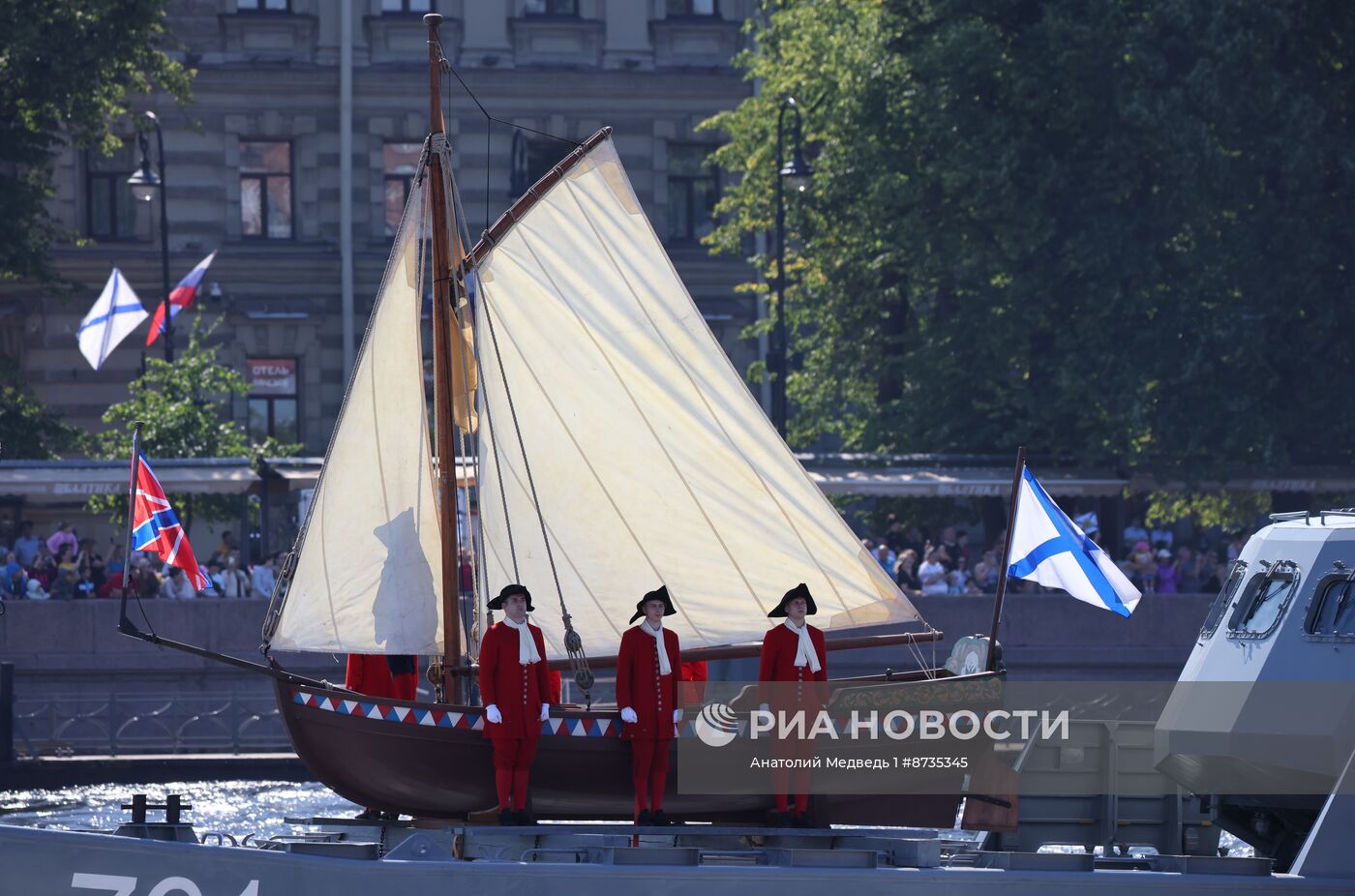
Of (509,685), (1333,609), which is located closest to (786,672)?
(509,685)

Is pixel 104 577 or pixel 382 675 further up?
pixel 382 675

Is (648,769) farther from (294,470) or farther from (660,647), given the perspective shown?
(294,470)

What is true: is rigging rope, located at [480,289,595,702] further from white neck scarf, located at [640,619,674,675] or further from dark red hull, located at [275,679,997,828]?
white neck scarf, located at [640,619,674,675]

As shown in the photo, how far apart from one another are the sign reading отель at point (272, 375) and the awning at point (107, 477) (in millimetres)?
11464

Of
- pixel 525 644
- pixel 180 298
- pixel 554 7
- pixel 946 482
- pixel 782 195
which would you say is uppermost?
A: pixel 554 7

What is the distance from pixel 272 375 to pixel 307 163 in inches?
189

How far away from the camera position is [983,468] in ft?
118

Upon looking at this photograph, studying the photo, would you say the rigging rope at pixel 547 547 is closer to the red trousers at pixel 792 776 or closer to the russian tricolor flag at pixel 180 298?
the red trousers at pixel 792 776

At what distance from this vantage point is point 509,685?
53.5 feet

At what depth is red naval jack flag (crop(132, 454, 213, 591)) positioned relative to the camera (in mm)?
20828

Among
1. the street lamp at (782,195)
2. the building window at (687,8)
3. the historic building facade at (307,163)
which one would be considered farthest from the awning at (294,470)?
the building window at (687,8)

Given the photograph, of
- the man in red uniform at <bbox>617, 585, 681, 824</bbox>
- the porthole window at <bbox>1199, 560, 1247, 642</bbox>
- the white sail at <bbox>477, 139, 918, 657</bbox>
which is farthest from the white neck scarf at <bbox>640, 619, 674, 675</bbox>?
the porthole window at <bbox>1199, 560, 1247, 642</bbox>

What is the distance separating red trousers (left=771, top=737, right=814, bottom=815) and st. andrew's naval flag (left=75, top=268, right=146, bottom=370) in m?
24.4

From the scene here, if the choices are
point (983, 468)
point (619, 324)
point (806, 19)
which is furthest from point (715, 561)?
point (806, 19)
